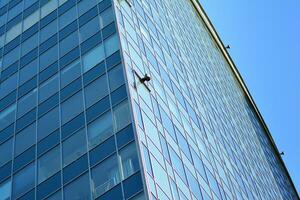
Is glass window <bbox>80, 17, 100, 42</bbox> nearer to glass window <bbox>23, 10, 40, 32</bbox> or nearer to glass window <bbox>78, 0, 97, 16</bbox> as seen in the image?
glass window <bbox>78, 0, 97, 16</bbox>

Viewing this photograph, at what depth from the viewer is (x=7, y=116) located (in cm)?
3762

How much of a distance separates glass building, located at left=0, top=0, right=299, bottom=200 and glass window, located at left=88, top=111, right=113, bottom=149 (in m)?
0.07

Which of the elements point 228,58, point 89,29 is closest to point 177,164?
point 89,29

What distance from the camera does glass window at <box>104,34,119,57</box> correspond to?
114 ft

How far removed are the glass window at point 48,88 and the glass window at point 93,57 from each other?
2172 mm

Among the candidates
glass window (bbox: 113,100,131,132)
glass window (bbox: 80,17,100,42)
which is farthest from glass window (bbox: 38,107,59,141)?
glass window (bbox: 80,17,100,42)

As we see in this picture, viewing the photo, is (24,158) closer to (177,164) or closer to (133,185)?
(177,164)

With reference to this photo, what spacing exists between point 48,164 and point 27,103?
21.5 ft

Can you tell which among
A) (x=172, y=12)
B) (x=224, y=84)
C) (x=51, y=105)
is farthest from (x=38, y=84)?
(x=224, y=84)

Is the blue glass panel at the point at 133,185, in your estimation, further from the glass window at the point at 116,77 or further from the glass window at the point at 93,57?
the glass window at the point at 93,57

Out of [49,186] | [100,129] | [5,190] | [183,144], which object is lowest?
[49,186]

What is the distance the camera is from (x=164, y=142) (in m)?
32.2

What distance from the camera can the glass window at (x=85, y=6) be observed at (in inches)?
1582

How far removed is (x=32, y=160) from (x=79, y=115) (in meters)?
3.50
